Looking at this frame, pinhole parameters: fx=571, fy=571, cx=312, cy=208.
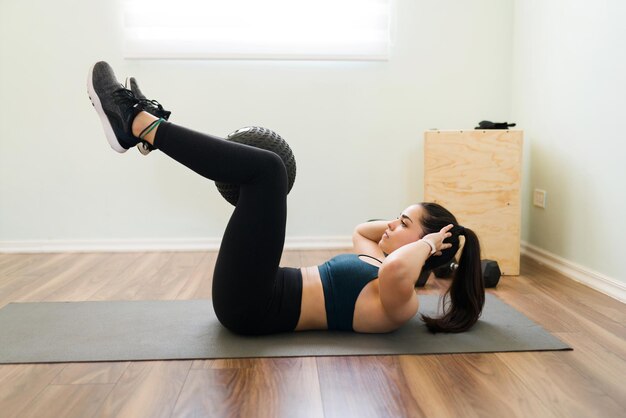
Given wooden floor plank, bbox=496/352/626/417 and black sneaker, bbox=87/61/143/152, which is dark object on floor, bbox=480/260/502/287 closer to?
wooden floor plank, bbox=496/352/626/417

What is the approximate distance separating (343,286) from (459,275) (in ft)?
1.36

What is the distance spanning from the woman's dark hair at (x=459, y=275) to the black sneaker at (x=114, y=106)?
3.37ft

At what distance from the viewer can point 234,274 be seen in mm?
1800

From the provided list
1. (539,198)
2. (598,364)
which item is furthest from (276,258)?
(539,198)

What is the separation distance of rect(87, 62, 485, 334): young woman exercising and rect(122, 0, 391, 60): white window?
172 cm

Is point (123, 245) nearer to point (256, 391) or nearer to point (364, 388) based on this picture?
point (256, 391)

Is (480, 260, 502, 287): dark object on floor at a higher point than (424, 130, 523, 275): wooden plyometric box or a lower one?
lower

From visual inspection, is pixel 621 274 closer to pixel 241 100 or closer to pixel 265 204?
pixel 265 204

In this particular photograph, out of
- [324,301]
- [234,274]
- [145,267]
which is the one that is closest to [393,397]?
[324,301]

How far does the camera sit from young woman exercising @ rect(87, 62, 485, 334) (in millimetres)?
1734

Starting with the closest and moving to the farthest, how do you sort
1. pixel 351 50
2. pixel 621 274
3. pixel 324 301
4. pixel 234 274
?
pixel 234 274 → pixel 324 301 → pixel 621 274 → pixel 351 50

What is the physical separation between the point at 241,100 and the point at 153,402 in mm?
2429

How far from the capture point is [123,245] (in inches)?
143

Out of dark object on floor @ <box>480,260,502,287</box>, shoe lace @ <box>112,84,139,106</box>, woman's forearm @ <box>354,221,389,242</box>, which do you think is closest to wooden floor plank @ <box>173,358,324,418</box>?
woman's forearm @ <box>354,221,389,242</box>
